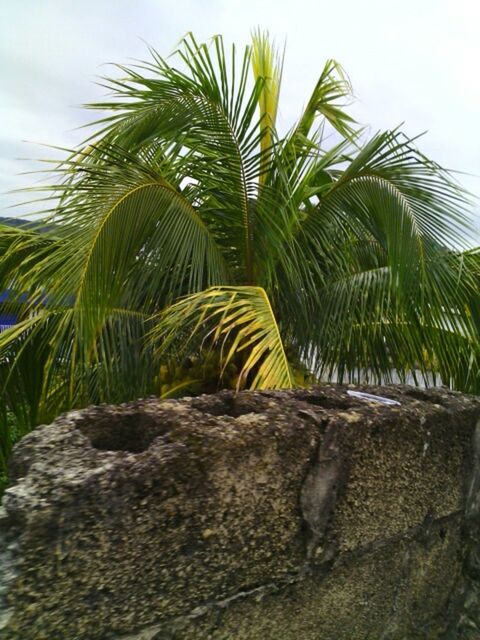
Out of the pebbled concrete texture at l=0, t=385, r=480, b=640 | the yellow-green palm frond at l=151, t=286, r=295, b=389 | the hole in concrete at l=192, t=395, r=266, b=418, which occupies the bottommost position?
the pebbled concrete texture at l=0, t=385, r=480, b=640

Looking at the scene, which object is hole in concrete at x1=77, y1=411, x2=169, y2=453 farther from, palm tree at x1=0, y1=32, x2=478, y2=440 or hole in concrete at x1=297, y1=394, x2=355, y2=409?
palm tree at x1=0, y1=32, x2=478, y2=440

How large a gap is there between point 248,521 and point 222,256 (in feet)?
9.19

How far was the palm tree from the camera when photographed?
3.22 meters

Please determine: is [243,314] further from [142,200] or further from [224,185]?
[224,185]

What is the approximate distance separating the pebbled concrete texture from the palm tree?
153 centimetres

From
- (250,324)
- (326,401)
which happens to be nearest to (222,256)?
(250,324)

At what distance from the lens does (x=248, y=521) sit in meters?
1.20

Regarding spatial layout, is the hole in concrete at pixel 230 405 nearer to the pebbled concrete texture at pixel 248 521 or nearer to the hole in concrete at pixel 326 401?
the pebbled concrete texture at pixel 248 521

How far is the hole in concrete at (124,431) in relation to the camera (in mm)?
1285

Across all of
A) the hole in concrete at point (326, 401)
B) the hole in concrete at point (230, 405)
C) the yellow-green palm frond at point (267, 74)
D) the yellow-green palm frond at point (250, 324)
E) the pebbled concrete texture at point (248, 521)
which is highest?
the yellow-green palm frond at point (267, 74)

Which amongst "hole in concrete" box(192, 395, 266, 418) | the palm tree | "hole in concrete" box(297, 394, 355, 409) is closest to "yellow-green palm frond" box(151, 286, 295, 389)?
the palm tree

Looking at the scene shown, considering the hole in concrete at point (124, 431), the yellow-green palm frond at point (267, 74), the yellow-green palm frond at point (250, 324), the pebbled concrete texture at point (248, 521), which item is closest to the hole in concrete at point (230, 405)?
the pebbled concrete texture at point (248, 521)

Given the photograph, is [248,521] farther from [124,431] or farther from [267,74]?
[267,74]

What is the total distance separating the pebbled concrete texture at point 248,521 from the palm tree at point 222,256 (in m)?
1.53
